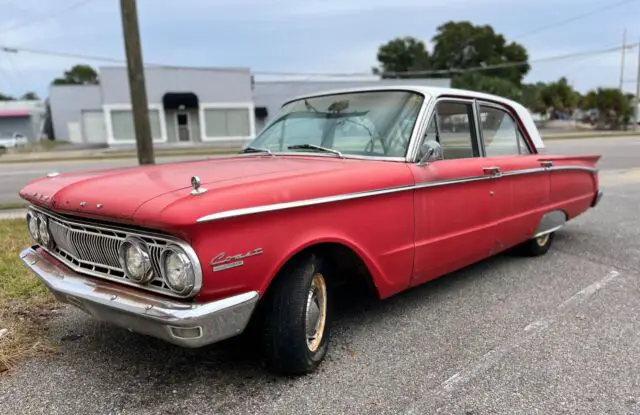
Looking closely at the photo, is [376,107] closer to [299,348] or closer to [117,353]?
[299,348]

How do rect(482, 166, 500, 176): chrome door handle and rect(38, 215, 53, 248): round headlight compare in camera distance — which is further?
rect(482, 166, 500, 176): chrome door handle

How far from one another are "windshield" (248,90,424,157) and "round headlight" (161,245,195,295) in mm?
1662

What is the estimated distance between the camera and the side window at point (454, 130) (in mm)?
3926

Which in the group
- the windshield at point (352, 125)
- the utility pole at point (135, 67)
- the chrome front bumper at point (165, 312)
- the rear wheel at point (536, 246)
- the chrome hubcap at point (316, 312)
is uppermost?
the utility pole at point (135, 67)

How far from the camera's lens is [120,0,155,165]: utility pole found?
8000mm

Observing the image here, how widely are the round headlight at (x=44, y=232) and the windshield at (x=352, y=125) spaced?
5.68 feet

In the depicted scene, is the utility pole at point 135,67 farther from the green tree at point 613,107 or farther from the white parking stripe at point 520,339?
the green tree at point 613,107

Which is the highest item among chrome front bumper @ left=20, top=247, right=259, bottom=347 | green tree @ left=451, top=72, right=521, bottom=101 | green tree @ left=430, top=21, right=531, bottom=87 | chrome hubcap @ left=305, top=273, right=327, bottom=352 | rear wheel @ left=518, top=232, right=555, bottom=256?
green tree @ left=430, top=21, right=531, bottom=87

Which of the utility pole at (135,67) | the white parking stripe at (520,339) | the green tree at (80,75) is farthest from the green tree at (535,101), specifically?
the green tree at (80,75)

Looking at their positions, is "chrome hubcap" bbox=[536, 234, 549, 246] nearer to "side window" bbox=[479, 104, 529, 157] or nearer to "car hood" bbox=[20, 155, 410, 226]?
"side window" bbox=[479, 104, 529, 157]

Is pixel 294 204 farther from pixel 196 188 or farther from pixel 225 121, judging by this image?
pixel 225 121

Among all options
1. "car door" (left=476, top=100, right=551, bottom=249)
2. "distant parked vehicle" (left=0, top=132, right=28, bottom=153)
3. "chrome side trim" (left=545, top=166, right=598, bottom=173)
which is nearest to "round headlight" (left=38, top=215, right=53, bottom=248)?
"car door" (left=476, top=100, right=551, bottom=249)

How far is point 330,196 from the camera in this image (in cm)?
289

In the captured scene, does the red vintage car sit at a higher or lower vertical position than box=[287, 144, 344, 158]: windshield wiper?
lower
